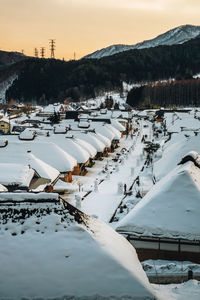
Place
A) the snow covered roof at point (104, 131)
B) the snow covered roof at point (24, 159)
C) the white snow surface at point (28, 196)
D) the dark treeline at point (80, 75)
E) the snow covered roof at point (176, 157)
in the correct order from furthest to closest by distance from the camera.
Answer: the dark treeline at point (80, 75), the snow covered roof at point (104, 131), the snow covered roof at point (24, 159), the snow covered roof at point (176, 157), the white snow surface at point (28, 196)

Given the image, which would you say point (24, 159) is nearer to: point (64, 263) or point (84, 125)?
point (64, 263)

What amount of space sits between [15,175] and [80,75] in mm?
152551

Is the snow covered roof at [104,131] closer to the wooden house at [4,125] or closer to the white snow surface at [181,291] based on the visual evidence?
the wooden house at [4,125]

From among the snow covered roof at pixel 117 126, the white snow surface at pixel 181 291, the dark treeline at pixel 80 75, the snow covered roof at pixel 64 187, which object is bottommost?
the snow covered roof at pixel 64 187

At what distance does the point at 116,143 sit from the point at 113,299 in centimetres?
4467

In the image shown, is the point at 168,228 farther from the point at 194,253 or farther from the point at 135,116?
the point at 135,116

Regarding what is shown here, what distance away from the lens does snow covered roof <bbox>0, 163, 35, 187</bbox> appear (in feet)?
60.3

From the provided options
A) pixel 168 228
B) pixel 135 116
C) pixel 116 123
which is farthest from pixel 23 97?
pixel 168 228

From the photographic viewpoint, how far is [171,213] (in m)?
11.8

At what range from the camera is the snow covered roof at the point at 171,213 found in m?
11.3

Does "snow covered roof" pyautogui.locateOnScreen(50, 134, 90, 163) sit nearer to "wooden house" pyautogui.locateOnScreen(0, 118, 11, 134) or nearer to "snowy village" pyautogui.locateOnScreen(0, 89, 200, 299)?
"snowy village" pyautogui.locateOnScreen(0, 89, 200, 299)

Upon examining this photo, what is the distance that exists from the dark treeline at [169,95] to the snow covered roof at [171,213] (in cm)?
9318

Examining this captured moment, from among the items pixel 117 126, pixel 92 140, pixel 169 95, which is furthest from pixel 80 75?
pixel 92 140

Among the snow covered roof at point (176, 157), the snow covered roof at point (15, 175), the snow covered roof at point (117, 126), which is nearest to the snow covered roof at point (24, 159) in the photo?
the snow covered roof at point (15, 175)
